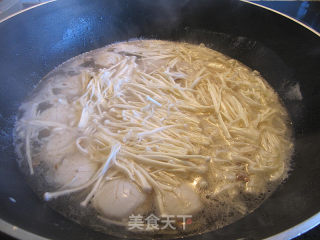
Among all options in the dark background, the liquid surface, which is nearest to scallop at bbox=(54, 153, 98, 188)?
the liquid surface

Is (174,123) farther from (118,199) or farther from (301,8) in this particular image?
(301,8)

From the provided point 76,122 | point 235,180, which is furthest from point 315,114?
point 76,122

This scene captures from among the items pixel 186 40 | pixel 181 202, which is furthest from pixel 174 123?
pixel 186 40

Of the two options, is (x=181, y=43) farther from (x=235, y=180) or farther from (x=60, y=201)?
(x=60, y=201)

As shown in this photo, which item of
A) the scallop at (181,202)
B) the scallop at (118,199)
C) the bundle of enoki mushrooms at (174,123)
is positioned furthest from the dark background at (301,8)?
the scallop at (118,199)

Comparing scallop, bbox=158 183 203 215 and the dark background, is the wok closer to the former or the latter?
scallop, bbox=158 183 203 215

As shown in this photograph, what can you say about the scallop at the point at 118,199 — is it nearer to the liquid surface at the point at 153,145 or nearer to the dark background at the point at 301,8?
the liquid surface at the point at 153,145
